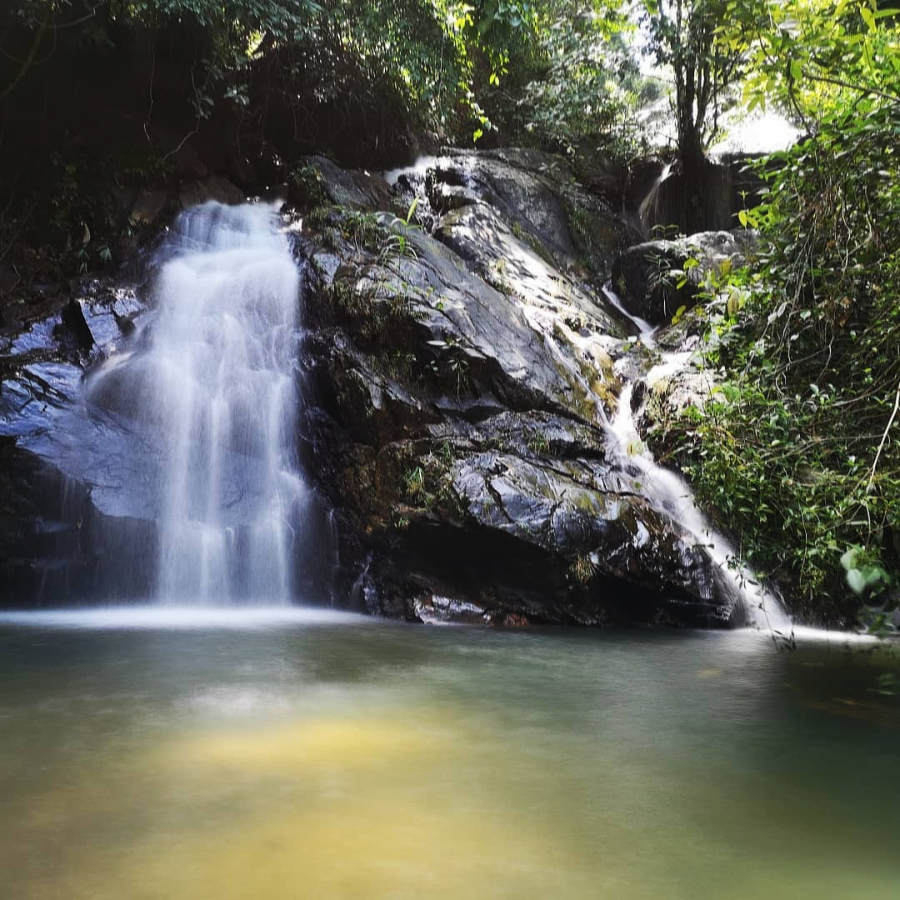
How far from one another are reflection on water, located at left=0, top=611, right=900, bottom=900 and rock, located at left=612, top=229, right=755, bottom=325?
24.4 ft

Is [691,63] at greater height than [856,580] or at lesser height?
greater

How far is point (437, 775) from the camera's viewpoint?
3002mm

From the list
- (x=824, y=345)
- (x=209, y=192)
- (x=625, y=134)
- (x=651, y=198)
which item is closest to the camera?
(x=824, y=345)

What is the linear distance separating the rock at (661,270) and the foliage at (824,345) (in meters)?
7.17

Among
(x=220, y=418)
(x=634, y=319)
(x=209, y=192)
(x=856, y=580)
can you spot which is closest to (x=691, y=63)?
(x=634, y=319)

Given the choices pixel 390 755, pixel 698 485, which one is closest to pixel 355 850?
pixel 390 755

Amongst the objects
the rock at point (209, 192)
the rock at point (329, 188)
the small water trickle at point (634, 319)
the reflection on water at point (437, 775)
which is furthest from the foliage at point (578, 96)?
the reflection on water at point (437, 775)

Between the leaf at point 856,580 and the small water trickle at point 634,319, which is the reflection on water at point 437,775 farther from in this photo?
the small water trickle at point 634,319

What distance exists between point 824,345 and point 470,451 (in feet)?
13.2

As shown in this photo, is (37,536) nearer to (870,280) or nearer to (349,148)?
(870,280)

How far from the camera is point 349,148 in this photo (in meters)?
13.4

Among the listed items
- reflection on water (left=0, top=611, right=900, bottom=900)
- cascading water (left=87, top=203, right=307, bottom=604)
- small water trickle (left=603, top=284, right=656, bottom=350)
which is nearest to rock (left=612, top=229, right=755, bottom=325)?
small water trickle (left=603, top=284, right=656, bottom=350)

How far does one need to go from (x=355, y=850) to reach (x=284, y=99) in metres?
13.1

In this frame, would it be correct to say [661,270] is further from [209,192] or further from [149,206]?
[149,206]
